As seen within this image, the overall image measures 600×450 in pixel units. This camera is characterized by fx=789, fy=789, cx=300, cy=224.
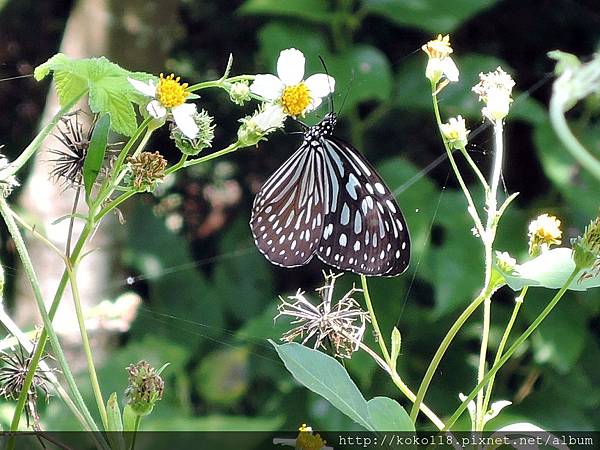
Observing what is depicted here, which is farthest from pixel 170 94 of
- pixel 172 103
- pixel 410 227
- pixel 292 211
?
pixel 410 227

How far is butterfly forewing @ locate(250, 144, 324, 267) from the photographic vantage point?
42cm

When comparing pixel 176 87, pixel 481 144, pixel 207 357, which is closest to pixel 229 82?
pixel 176 87

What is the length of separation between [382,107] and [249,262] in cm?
33

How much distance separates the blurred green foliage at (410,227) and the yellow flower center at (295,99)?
1.72 ft

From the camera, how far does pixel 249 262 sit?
130 centimetres

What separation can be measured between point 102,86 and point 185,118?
0.06 meters

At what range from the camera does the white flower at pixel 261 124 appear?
313mm

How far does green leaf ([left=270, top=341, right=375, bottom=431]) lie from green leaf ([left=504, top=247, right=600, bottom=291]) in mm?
69

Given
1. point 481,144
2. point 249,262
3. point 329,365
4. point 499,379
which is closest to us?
point 329,365

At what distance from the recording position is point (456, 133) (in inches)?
12.9

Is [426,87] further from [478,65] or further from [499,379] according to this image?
[499,379]

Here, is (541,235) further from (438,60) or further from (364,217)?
(364,217)

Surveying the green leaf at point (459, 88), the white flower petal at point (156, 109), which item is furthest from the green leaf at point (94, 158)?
the green leaf at point (459, 88)

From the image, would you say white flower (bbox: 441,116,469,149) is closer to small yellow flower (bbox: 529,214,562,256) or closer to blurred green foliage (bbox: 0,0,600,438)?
small yellow flower (bbox: 529,214,562,256)
